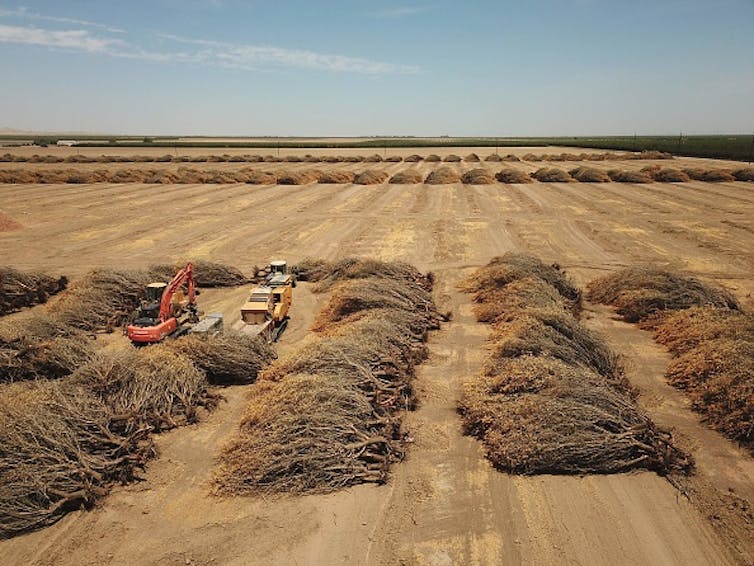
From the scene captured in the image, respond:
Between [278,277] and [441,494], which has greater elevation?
[278,277]

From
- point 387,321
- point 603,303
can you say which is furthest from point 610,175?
point 387,321

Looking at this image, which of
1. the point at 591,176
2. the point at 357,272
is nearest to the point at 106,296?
the point at 357,272

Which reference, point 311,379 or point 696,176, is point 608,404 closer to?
point 311,379

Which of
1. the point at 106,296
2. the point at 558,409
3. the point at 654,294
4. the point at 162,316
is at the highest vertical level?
the point at 654,294

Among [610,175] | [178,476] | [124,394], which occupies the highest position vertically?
[610,175]

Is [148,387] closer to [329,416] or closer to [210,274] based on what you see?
[329,416]
